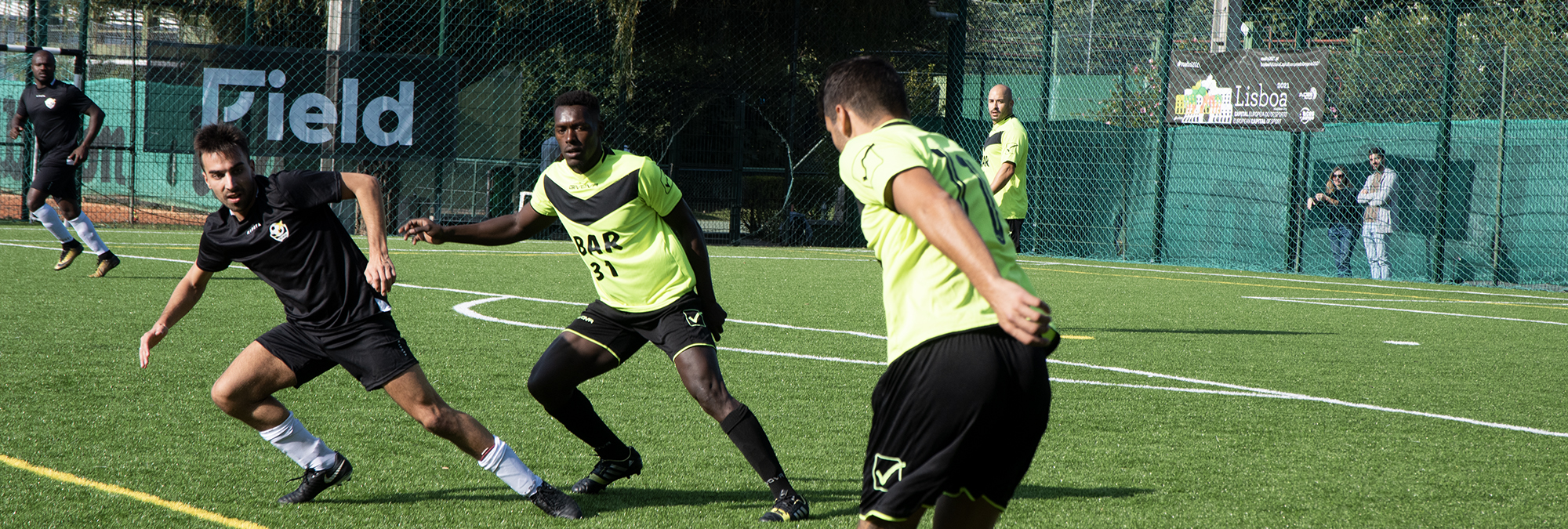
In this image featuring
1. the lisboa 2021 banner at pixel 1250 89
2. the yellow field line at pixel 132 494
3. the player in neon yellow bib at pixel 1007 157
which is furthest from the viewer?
the lisboa 2021 banner at pixel 1250 89

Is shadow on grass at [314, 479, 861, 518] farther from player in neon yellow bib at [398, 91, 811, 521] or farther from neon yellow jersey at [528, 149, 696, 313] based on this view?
neon yellow jersey at [528, 149, 696, 313]

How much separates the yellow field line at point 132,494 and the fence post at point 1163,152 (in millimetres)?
15331

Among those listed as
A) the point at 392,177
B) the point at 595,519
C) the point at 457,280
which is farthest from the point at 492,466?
the point at 392,177

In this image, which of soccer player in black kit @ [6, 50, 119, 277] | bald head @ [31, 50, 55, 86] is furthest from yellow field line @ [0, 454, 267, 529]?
bald head @ [31, 50, 55, 86]

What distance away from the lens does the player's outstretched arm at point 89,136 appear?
36.1 feet

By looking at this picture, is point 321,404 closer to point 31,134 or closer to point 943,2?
point 31,134

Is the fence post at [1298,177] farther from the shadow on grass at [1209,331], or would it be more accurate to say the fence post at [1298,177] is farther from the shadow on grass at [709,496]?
the shadow on grass at [709,496]

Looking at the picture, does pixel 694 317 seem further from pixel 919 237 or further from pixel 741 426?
pixel 919 237

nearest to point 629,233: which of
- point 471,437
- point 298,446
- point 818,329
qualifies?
point 471,437

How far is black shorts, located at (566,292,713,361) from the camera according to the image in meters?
4.32

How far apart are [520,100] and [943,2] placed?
8.41 meters

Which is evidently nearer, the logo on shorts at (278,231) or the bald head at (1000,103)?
the logo on shorts at (278,231)

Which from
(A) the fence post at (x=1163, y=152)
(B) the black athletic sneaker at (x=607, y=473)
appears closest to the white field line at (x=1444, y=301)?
(A) the fence post at (x=1163, y=152)

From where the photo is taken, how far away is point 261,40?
57.2ft
